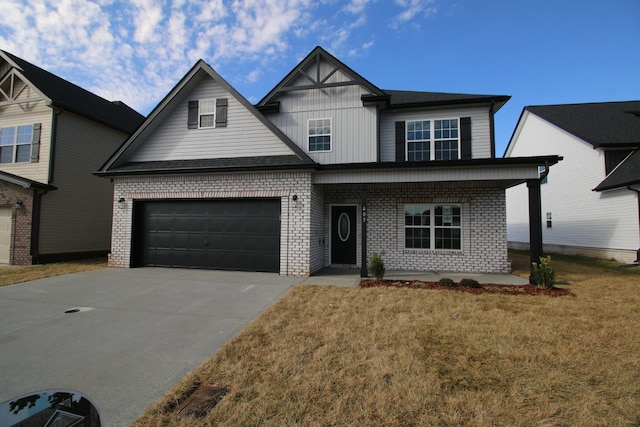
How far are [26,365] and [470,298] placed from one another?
7.47 m

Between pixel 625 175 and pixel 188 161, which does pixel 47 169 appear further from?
pixel 625 175

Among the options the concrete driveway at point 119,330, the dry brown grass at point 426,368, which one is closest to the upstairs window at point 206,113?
the concrete driveway at point 119,330

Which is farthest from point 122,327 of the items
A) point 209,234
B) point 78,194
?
point 78,194

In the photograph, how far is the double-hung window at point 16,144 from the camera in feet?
43.1

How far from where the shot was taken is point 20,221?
1216cm

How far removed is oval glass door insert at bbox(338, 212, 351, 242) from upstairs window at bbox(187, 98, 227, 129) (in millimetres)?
5513

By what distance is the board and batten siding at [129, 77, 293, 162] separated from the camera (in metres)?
10.4

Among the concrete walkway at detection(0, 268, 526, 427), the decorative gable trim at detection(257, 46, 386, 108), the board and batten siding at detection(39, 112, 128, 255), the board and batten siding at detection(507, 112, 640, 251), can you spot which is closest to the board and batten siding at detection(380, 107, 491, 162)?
the decorative gable trim at detection(257, 46, 386, 108)

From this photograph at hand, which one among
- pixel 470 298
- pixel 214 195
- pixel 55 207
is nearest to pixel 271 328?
pixel 470 298

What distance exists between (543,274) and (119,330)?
9.15 meters

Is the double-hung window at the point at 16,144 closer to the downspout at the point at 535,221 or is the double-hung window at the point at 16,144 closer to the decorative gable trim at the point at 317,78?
the decorative gable trim at the point at 317,78

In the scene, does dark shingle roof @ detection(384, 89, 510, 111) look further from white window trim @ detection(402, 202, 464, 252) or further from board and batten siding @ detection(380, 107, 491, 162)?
white window trim @ detection(402, 202, 464, 252)

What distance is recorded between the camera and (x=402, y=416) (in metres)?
2.72

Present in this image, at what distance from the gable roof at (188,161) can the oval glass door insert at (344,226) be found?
2.92 metres
